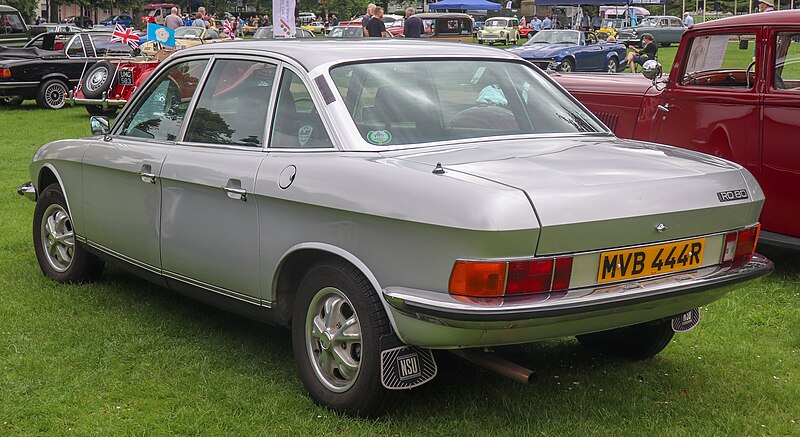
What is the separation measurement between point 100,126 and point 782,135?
436 centimetres

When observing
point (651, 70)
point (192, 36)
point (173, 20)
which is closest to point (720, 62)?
point (651, 70)

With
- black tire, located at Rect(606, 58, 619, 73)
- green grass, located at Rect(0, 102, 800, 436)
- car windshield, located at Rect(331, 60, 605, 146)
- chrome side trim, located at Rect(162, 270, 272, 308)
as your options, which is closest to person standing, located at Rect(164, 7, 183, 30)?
black tire, located at Rect(606, 58, 619, 73)

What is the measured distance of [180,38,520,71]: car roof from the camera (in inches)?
182

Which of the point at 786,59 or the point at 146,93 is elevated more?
the point at 786,59

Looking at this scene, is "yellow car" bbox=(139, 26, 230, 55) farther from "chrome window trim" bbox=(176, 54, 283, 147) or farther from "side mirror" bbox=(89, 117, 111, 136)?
"chrome window trim" bbox=(176, 54, 283, 147)

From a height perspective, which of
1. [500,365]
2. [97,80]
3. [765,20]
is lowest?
[500,365]

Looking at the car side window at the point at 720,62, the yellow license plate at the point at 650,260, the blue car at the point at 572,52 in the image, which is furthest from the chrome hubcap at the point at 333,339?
the blue car at the point at 572,52

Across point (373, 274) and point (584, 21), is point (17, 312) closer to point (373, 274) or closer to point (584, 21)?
point (373, 274)

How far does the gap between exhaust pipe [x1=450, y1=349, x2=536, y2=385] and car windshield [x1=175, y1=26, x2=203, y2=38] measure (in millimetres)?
25510

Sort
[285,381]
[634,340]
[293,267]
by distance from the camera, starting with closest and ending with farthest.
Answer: [293,267], [285,381], [634,340]

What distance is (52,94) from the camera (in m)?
19.2

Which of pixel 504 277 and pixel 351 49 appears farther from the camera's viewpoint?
pixel 351 49

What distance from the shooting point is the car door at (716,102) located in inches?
268

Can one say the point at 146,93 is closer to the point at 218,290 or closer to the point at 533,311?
the point at 218,290
